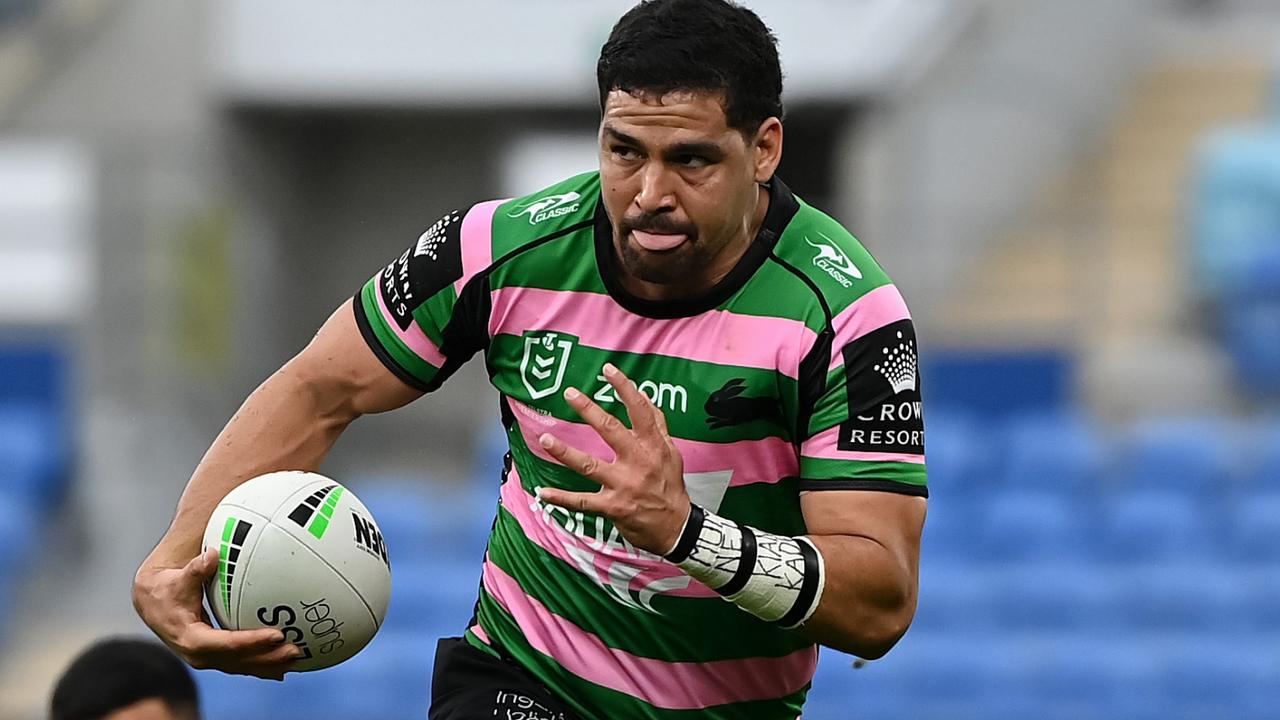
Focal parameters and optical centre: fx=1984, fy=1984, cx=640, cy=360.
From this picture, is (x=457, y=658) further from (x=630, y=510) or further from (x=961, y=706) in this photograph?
(x=961, y=706)

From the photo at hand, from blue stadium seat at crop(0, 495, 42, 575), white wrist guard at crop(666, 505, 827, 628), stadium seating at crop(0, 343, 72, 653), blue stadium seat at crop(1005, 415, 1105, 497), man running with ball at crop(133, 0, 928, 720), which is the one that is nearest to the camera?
white wrist guard at crop(666, 505, 827, 628)

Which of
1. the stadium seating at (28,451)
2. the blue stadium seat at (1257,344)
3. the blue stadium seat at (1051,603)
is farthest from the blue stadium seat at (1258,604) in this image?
the stadium seating at (28,451)

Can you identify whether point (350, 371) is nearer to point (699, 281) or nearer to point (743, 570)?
point (699, 281)

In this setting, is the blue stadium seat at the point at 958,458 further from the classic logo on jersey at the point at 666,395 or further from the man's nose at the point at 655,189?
the man's nose at the point at 655,189

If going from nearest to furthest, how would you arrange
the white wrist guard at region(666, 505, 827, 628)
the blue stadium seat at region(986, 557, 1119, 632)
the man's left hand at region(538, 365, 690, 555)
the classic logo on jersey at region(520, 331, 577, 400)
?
the man's left hand at region(538, 365, 690, 555) < the white wrist guard at region(666, 505, 827, 628) < the classic logo on jersey at region(520, 331, 577, 400) < the blue stadium seat at region(986, 557, 1119, 632)

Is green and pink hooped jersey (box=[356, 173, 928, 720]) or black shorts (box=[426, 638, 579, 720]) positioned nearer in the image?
green and pink hooped jersey (box=[356, 173, 928, 720])

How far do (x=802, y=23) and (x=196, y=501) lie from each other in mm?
10317

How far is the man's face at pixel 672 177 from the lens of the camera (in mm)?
3752

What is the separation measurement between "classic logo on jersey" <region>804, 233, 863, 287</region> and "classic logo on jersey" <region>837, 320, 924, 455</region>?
0.43 feet

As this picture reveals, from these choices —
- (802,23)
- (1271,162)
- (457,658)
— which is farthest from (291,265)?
(457,658)

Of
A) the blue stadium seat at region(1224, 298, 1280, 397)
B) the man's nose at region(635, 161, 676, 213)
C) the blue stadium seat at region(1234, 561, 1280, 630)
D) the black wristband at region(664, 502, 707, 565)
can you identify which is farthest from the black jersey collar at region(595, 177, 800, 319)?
the blue stadium seat at region(1224, 298, 1280, 397)

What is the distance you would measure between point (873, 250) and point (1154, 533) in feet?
8.69

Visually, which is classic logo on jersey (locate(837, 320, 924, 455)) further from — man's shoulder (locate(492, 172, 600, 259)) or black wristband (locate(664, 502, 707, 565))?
man's shoulder (locate(492, 172, 600, 259))

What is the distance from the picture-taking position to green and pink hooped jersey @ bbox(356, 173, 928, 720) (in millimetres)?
3881
